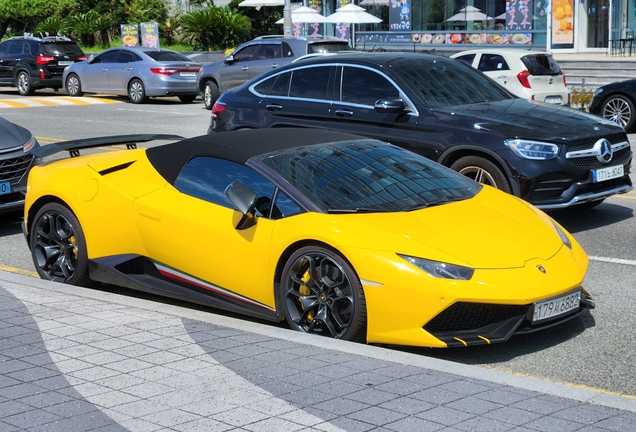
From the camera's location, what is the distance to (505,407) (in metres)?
4.36

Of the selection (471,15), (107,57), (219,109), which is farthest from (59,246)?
(471,15)

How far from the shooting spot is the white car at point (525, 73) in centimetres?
1842

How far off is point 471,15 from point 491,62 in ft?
59.6

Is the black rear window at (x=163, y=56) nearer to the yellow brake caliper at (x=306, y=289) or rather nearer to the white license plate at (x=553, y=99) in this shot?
the white license plate at (x=553, y=99)

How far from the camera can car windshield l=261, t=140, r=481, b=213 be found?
6098 millimetres

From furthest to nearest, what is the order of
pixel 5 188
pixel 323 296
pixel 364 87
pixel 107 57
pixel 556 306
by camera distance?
pixel 107 57, pixel 364 87, pixel 5 188, pixel 323 296, pixel 556 306

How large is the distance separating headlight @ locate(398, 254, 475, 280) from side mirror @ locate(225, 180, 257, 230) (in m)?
1.14

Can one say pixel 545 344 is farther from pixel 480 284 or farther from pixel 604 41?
pixel 604 41

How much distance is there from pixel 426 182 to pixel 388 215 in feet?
2.42

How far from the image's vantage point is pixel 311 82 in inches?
427

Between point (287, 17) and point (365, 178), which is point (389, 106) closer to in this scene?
point (365, 178)

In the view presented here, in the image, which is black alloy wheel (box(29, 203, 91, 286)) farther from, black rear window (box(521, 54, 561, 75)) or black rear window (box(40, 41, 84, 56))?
black rear window (box(40, 41, 84, 56))

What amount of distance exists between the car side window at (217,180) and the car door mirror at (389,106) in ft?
→ 11.1

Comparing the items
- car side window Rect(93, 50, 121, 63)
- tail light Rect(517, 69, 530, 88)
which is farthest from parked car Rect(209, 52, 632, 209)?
car side window Rect(93, 50, 121, 63)
